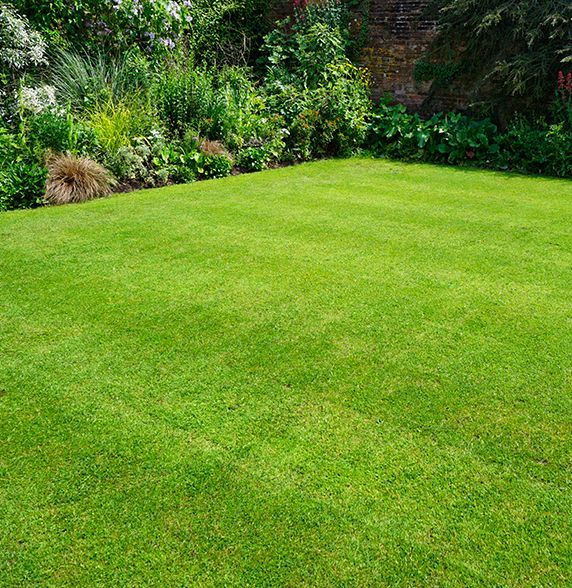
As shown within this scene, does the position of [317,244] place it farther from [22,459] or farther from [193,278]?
[22,459]

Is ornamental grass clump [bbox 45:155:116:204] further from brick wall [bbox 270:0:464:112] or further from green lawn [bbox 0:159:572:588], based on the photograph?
brick wall [bbox 270:0:464:112]

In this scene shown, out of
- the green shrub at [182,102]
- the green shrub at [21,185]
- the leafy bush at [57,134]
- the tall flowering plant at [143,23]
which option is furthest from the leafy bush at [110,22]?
the green shrub at [21,185]

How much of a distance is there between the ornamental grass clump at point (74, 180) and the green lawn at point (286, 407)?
1.18 m

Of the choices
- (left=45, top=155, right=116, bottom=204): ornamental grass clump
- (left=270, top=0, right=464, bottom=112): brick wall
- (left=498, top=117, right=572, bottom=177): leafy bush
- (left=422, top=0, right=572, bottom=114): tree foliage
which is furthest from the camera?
(left=270, top=0, right=464, bottom=112): brick wall

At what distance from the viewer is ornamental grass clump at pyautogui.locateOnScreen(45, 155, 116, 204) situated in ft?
20.2

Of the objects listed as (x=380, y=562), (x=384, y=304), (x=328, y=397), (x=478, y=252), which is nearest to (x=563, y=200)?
(x=478, y=252)

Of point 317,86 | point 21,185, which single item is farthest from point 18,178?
point 317,86

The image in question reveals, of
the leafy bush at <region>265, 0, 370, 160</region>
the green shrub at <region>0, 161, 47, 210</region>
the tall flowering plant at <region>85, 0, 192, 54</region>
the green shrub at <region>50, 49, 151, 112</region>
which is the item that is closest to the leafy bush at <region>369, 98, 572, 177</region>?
the leafy bush at <region>265, 0, 370, 160</region>

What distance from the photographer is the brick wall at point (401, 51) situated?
9914 mm

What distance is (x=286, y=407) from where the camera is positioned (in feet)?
8.80

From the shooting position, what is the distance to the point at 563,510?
2.10 meters

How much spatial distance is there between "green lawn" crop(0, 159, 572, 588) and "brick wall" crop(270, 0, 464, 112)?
557cm

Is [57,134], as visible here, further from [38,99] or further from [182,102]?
[182,102]

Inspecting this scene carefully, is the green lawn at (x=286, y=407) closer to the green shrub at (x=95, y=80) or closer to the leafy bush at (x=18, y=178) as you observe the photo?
the leafy bush at (x=18, y=178)
